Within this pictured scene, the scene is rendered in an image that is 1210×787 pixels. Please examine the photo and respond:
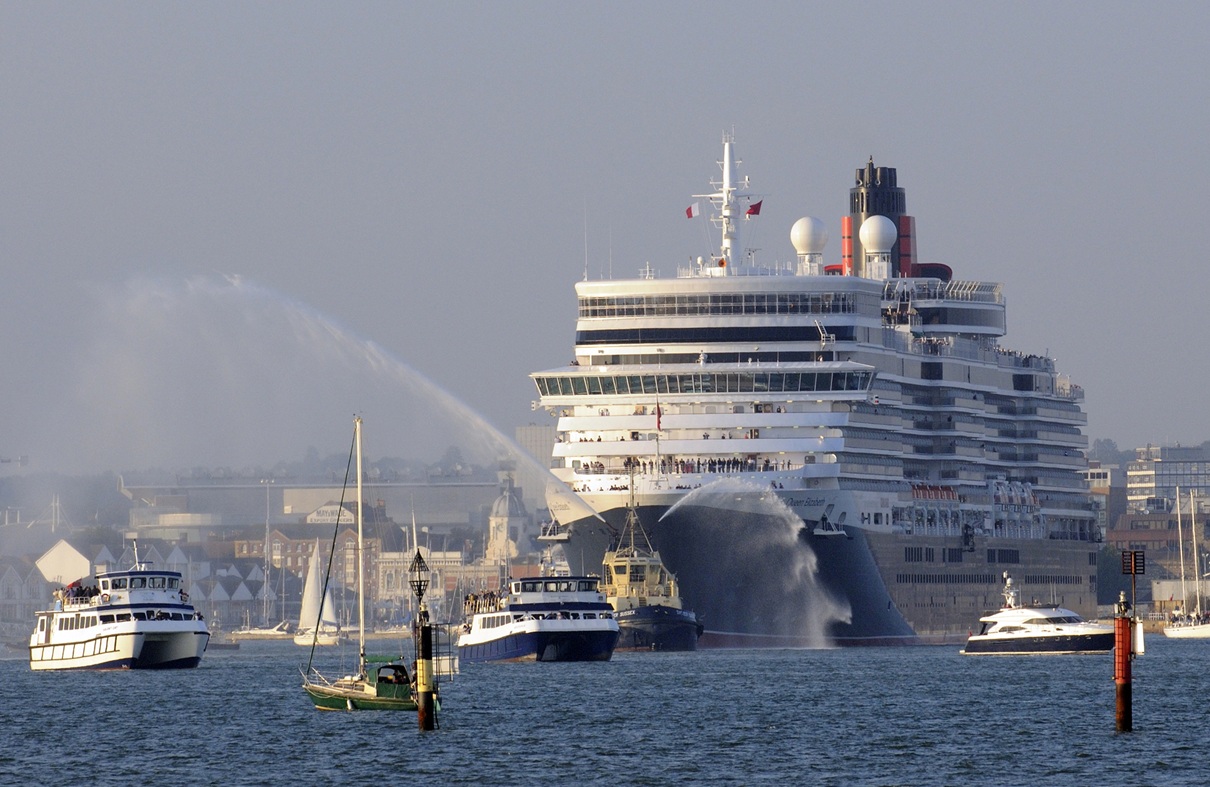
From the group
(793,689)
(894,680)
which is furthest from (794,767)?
(894,680)

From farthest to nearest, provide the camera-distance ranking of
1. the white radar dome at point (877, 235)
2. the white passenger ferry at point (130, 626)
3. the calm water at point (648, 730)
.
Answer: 1. the white radar dome at point (877, 235)
2. the white passenger ferry at point (130, 626)
3. the calm water at point (648, 730)

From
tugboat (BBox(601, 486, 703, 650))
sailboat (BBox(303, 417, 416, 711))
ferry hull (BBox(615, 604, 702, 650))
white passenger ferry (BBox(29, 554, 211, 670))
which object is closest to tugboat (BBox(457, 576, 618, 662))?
tugboat (BBox(601, 486, 703, 650))

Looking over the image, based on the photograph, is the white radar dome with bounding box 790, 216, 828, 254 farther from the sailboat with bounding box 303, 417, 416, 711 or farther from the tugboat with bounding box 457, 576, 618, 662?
the sailboat with bounding box 303, 417, 416, 711

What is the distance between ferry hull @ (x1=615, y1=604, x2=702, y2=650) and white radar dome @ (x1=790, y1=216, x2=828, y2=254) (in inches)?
1127

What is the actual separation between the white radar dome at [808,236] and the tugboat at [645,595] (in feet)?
91.2

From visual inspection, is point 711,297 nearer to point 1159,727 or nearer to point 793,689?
point 793,689

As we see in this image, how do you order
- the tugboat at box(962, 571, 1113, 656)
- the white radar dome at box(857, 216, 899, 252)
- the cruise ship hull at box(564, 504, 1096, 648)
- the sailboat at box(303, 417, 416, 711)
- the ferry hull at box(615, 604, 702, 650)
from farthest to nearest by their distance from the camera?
the white radar dome at box(857, 216, 899, 252) → the ferry hull at box(615, 604, 702, 650) → the cruise ship hull at box(564, 504, 1096, 648) → the tugboat at box(962, 571, 1113, 656) → the sailboat at box(303, 417, 416, 711)

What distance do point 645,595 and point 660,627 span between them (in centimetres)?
227

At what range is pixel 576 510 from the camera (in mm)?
127062

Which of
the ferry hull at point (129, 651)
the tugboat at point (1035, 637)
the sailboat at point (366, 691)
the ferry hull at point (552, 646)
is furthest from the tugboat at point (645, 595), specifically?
the sailboat at point (366, 691)

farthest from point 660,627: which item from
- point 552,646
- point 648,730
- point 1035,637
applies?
point 648,730

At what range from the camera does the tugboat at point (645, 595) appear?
12562 cm

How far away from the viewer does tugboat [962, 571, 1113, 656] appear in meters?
126

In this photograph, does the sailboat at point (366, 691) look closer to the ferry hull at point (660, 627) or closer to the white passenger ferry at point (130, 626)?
the white passenger ferry at point (130, 626)
